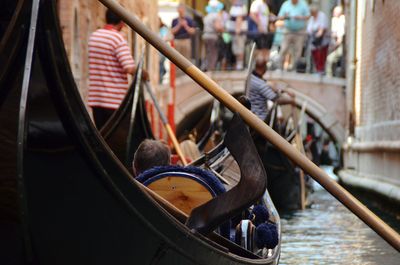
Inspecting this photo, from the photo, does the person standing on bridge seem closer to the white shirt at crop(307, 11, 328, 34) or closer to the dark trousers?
the white shirt at crop(307, 11, 328, 34)

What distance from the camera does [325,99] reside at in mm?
14859

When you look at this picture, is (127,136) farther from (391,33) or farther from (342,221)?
(391,33)

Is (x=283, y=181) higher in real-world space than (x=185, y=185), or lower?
lower

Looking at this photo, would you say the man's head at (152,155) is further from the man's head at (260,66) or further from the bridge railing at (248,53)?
the bridge railing at (248,53)

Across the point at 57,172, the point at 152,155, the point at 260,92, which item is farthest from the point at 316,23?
the point at 57,172

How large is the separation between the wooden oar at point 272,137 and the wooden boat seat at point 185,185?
20 cm

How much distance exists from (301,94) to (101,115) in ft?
28.3

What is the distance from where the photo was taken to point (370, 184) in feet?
33.7

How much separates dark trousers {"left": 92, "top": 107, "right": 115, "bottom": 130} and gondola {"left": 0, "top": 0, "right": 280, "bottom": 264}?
3000 mm

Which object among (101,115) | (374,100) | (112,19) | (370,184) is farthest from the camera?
(374,100)

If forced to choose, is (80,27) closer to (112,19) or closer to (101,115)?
(101,115)

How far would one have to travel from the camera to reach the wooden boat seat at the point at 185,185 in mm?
3701

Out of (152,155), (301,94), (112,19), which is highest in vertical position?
(112,19)

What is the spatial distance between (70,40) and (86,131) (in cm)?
575
